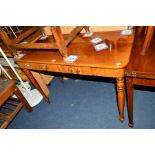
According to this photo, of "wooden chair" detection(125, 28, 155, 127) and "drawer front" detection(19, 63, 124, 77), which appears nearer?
"wooden chair" detection(125, 28, 155, 127)

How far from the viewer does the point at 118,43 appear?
155cm

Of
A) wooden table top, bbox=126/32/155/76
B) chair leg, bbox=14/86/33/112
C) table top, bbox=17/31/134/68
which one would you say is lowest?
chair leg, bbox=14/86/33/112

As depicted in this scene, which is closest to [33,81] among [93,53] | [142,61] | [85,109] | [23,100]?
[23,100]

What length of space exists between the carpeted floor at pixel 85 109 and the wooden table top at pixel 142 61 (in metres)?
0.72

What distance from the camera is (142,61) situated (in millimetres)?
1295

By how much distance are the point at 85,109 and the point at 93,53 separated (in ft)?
2.63

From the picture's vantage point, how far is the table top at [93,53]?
4.46 ft

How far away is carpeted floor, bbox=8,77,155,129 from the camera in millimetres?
1795

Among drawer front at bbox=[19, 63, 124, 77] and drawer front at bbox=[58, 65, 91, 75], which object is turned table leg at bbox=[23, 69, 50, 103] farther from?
drawer front at bbox=[58, 65, 91, 75]

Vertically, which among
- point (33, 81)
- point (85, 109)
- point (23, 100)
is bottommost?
point (85, 109)

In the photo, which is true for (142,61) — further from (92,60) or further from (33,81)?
(33,81)

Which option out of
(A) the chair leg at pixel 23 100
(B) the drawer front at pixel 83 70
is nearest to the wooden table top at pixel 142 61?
(B) the drawer front at pixel 83 70

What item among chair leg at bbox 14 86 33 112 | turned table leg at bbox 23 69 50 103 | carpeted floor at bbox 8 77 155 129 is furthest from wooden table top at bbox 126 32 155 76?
chair leg at bbox 14 86 33 112
